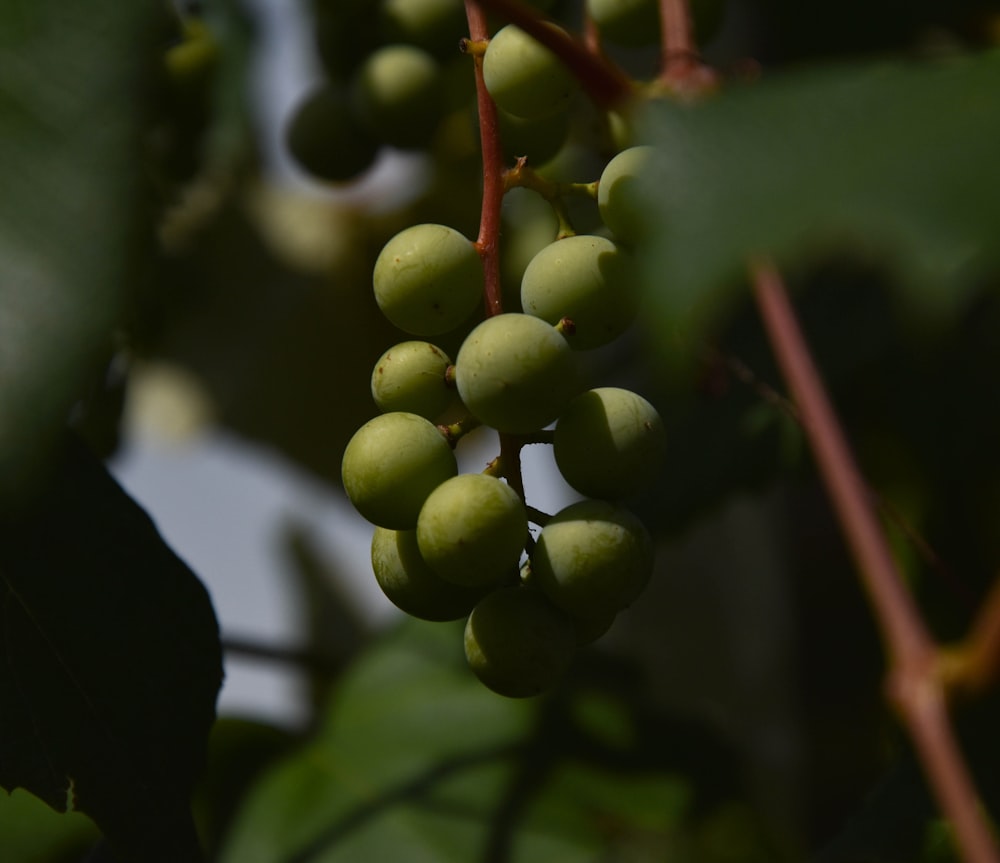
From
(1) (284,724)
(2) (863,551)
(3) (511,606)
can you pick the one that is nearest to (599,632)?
(3) (511,606)

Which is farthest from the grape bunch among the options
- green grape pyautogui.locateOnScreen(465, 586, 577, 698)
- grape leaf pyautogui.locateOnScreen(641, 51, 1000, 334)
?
grape leaf pyautogui.locateOnScreen(641, 51, 1000, 334)

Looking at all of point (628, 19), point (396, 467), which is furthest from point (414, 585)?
point (628, 19)

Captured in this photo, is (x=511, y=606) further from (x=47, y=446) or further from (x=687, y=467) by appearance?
(x=687, y=467)

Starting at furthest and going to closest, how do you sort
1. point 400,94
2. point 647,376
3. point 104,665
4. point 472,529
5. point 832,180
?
1. point 647,376
2. point 400,94
3. point 104,665
4. point 472,529
5. point 832,180

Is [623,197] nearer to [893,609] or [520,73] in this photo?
[520,73]

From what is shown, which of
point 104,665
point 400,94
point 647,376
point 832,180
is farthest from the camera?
point 647,376

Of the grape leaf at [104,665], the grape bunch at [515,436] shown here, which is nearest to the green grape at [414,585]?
the grape bunch at [515,436]

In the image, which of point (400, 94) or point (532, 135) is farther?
point (400, 94)
